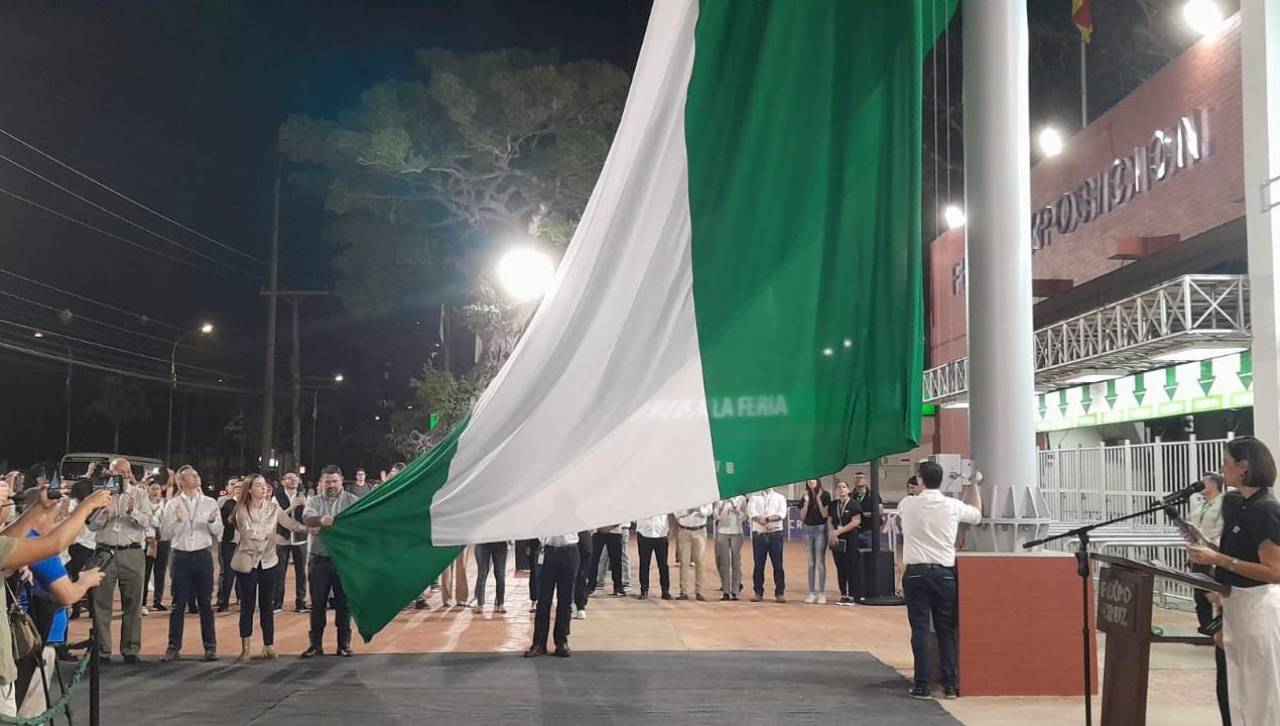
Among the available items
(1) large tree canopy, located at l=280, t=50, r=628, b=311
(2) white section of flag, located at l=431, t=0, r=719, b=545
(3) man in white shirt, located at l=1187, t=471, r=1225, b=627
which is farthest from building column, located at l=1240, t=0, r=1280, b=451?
(1) large tree canopy, located at l=280, t=50, r=628, b=311

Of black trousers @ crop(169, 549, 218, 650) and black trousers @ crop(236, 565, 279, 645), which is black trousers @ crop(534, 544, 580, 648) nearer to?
black trousers @ crop(236, 565, 279, 645)

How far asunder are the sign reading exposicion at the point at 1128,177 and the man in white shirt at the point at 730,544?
34.2ft

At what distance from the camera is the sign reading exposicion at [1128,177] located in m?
20.1

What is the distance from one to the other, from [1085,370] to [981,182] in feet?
44.5

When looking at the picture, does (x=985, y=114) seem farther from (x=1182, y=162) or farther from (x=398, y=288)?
(x=398, y=288)

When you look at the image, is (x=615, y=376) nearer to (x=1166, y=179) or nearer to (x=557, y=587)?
(x=557, y=587)

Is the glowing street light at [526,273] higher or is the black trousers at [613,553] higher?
the glowing street light at [526,273]

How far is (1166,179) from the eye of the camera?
69.8ft

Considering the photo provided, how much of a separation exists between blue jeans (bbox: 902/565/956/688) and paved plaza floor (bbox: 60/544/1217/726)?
12.5 inches

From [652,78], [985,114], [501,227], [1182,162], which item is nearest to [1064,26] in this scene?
[1182,162]

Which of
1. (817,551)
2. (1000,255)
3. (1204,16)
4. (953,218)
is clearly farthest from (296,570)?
(953,218)

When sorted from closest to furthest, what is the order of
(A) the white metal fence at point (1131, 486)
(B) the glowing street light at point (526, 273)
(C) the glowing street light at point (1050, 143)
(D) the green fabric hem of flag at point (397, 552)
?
1. (D) the green fabric hem of flag at point (397, 552)
2. (A) the white metal fence at point (1131, 486)
3. (B) the glowing street light at point (526, 273)
4. (C) the glowing street light at point (1050, 143)

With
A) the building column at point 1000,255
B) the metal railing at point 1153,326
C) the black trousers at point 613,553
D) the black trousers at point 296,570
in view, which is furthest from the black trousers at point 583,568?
the metal railing at point 1153,326

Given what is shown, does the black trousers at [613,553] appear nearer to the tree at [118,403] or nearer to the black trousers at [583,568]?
the black trousers at [583,568]
